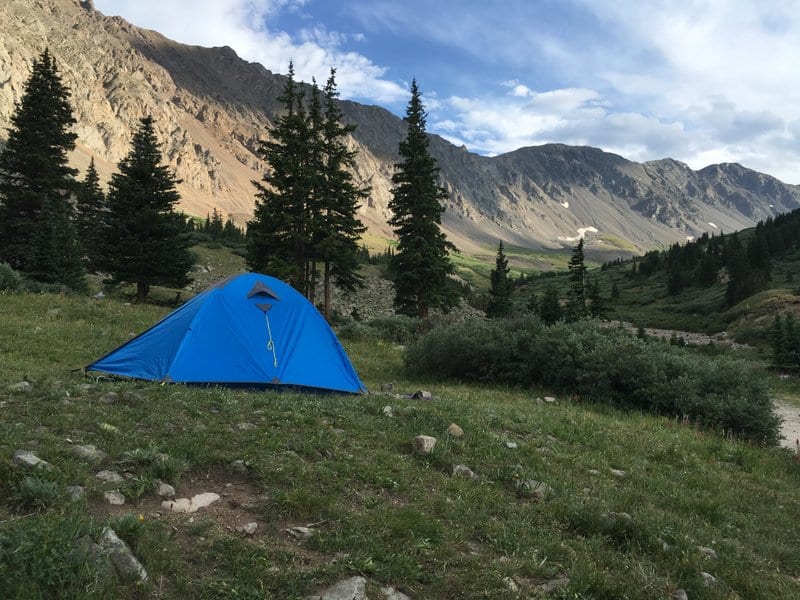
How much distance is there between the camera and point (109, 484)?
5.21 m

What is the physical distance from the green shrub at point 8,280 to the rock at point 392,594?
23173 mm

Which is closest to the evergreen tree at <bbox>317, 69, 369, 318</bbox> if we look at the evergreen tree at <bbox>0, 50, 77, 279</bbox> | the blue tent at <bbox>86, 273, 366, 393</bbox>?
the evergreen tree at <bbox>0, 50, 77, 279</bbox>

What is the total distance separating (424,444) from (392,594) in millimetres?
3348

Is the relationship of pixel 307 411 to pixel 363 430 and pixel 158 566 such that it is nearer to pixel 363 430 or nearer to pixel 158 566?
pixel 363 430

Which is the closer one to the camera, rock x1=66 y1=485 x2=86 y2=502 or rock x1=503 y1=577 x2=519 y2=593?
rock x1=503 y1=577 x2=519 y2=593

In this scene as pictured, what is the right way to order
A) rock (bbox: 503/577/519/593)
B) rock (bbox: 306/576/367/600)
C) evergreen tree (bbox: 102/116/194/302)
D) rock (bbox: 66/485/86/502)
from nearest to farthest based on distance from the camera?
rock (bbox: 306/576/367/600) → rock (bbox: 503/577/519/593) → rock (bbox: 66/485/86/502) → evergreen tree (bbox: 102/116/194/302)

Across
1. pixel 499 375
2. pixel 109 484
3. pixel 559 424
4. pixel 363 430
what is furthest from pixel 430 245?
pixel 109 484

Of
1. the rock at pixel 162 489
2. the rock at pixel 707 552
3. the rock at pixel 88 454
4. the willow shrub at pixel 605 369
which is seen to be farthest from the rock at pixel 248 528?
the willow shrub at pixel 605 369

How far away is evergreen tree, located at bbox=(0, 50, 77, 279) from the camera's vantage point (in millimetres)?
32094

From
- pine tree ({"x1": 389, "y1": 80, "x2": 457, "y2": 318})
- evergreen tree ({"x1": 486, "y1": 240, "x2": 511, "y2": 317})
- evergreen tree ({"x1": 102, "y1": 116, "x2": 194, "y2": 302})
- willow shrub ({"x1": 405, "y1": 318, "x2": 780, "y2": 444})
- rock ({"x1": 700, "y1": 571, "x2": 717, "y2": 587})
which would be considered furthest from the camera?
evergreen tree ({"x1": 486, "y1": 240, "x2": 511, "y2": 317})

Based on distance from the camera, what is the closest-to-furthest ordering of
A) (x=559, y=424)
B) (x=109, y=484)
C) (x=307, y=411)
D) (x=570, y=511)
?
(x=109, y=484) → (x=570, y=511) → (x=307, y=411) → (x=559, y=424)

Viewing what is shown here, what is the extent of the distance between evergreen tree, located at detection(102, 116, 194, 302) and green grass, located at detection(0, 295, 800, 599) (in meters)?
23.1

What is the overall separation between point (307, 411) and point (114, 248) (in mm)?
27932

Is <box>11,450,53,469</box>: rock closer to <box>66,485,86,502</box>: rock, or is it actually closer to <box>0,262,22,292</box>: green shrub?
<box>66,485,86,502</box>: rock
